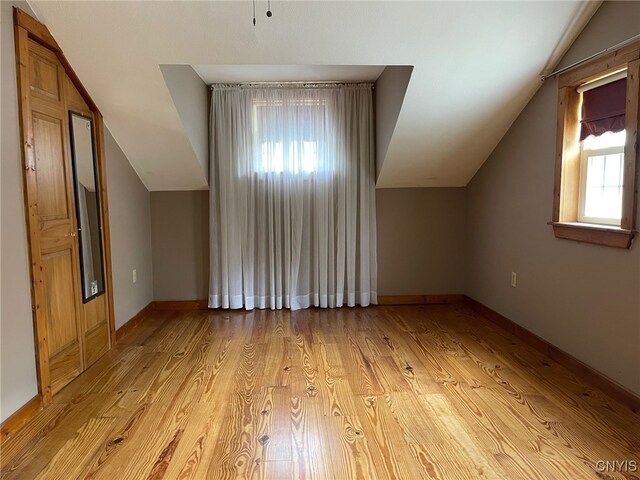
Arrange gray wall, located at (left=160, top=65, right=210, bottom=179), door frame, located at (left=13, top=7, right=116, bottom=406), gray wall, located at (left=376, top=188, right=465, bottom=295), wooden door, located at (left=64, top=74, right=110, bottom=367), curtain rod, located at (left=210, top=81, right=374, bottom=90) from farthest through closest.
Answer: gray wall, located at (left=376, top=188, right=465, bottom=295), curtain rod, located at (left=210, top=81, right=374, bottom=90), gray wall, located at (left=160, top=65, right=210, bottom=179), wooden door, located at (left=64, top=74, right=110, bottom=367), door frame, located at (left=13, top=7, right=116, bottom=406)

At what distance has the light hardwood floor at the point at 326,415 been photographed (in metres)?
1.76

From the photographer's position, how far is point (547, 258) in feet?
9.50

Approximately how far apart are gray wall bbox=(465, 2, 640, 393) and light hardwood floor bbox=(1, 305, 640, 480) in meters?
0.28

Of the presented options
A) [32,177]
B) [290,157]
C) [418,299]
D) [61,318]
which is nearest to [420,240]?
[418,299]

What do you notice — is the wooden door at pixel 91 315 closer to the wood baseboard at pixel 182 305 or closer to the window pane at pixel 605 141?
the wood baseboard at pixel 182 305

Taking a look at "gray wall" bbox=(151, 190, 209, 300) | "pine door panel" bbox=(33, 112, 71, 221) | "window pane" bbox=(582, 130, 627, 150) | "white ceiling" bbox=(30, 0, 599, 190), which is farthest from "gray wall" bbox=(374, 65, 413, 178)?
"pine door panel" bbox=(33, 112, 71, 221)

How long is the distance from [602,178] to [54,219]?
129 inches

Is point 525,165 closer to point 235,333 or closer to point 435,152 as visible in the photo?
point 435,152

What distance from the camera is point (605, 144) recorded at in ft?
8.11

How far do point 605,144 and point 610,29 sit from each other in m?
0.63

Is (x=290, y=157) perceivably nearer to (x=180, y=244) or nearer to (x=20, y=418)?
(x=180, y=244)

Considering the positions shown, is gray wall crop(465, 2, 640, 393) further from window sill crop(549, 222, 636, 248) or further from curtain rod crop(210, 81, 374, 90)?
curtain rod crop(210, 81, 374, 90)

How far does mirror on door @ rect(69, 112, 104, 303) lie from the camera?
2.71 meters

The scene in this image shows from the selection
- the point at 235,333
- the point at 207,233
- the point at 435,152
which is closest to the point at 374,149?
the point at 435,152
